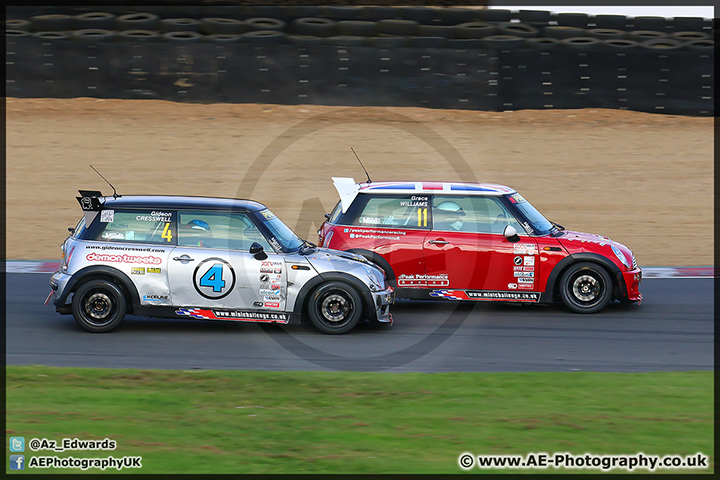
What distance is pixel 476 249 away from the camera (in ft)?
34.8

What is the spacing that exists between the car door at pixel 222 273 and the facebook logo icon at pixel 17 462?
13.1 feet

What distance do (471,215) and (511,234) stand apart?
591mm

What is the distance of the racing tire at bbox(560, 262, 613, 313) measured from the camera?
34.8ft

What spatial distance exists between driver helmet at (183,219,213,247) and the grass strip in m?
2.00

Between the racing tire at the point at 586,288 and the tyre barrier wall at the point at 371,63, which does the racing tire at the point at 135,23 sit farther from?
the racing tire at the point at 586,288

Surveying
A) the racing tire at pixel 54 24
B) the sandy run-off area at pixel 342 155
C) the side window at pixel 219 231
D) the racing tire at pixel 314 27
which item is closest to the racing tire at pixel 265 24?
the racing tire at pixel 314 27

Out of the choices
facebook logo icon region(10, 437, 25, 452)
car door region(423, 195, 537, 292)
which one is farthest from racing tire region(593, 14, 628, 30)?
facebook logo icon region(10, 437, 25, 452)

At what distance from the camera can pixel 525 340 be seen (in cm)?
943

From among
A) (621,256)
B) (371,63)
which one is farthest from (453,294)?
(371,63)

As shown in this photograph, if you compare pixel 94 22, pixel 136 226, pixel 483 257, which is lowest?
pixel 483 257

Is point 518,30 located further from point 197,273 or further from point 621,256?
point 197,273

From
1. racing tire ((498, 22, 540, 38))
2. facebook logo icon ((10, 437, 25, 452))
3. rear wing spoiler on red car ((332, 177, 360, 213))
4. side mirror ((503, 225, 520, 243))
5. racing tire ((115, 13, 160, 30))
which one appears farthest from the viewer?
racing tire ((115, 13, 160, 30))

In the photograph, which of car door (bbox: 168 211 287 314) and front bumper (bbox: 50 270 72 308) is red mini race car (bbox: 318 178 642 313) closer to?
car door (bbox: 168 211 287 314)

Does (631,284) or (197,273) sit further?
(631,284)
